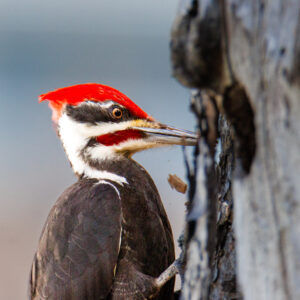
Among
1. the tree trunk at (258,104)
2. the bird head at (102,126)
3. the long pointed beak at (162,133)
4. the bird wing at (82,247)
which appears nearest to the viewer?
the tree trunk at (258,104)

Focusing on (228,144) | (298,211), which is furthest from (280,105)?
(228,144)

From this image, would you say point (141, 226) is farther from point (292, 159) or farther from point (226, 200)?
point (292, 159)

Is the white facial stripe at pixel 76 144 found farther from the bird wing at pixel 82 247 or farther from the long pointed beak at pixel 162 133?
the long pointed beak at pixel 162 133

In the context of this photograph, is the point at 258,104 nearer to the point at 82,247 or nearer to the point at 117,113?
the point at 82,247

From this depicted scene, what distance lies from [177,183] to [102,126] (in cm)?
54

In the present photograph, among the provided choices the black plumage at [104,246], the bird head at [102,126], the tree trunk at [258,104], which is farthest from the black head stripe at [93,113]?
the tree trunk at [258,104]

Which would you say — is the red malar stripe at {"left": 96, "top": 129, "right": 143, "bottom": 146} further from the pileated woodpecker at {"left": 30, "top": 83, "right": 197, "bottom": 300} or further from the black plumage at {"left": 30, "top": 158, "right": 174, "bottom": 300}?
the black plumage at {"left": 30, "top": 158, "right": 174, "bottom": 300}

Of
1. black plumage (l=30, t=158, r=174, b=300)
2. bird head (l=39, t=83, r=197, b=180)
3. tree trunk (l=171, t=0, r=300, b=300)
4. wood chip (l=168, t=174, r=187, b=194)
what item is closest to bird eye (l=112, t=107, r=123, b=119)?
bird head (l=39, t=83, r=197, b=180)

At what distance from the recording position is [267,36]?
1244 mm

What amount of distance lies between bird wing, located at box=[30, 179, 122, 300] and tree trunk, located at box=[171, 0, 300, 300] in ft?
4.08

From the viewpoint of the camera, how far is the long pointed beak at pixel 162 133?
2.74 meters

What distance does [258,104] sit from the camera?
1287 millimetres

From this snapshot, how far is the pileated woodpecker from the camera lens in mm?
2584

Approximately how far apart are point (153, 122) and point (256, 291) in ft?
5.26
